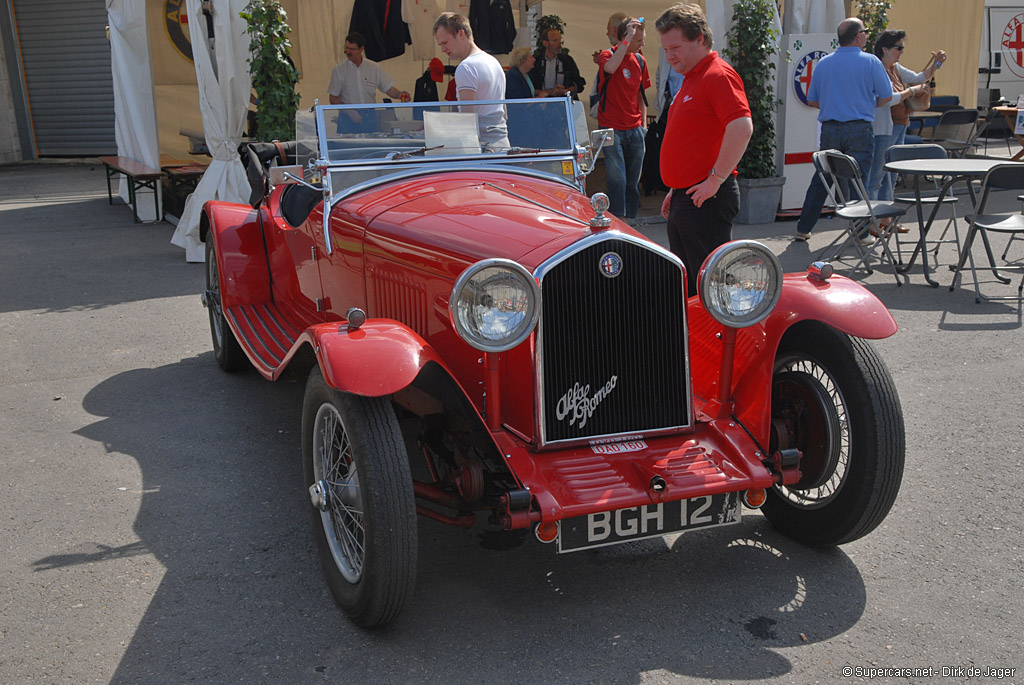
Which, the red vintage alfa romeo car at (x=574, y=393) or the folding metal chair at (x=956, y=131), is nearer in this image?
the red vintage alfa romeo car at (x=574, y=393)

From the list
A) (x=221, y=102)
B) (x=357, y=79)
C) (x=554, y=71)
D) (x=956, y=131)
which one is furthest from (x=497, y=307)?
(x=956, y=131)

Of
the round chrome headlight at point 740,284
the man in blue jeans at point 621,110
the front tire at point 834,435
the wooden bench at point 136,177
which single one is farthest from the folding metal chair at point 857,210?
the wooden bench at point 136,177

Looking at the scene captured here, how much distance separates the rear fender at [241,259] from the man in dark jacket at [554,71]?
19.2 feet

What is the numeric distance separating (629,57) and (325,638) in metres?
6.94

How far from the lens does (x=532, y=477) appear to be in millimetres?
2695

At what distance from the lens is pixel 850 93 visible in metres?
7.32

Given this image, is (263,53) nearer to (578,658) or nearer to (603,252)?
(603,252)

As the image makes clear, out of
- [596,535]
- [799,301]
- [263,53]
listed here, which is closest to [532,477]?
[596,535]

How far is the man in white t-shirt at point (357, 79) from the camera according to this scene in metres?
9.27

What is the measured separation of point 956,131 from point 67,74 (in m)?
15.2

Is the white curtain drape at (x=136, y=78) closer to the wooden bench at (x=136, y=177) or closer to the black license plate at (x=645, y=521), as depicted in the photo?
the wooden bench at (x=136, y=177)

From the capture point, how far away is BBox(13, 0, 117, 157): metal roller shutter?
52.9 feet

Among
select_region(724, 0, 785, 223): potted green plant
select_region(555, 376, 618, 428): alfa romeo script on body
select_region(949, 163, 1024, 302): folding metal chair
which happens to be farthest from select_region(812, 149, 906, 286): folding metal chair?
select_region(555, 376, 618, 428): alfa romeo script on body

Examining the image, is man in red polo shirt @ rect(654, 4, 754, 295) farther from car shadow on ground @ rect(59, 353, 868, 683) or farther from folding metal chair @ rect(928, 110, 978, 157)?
folding metal chair @ rect(928, 110, 978, 157)
